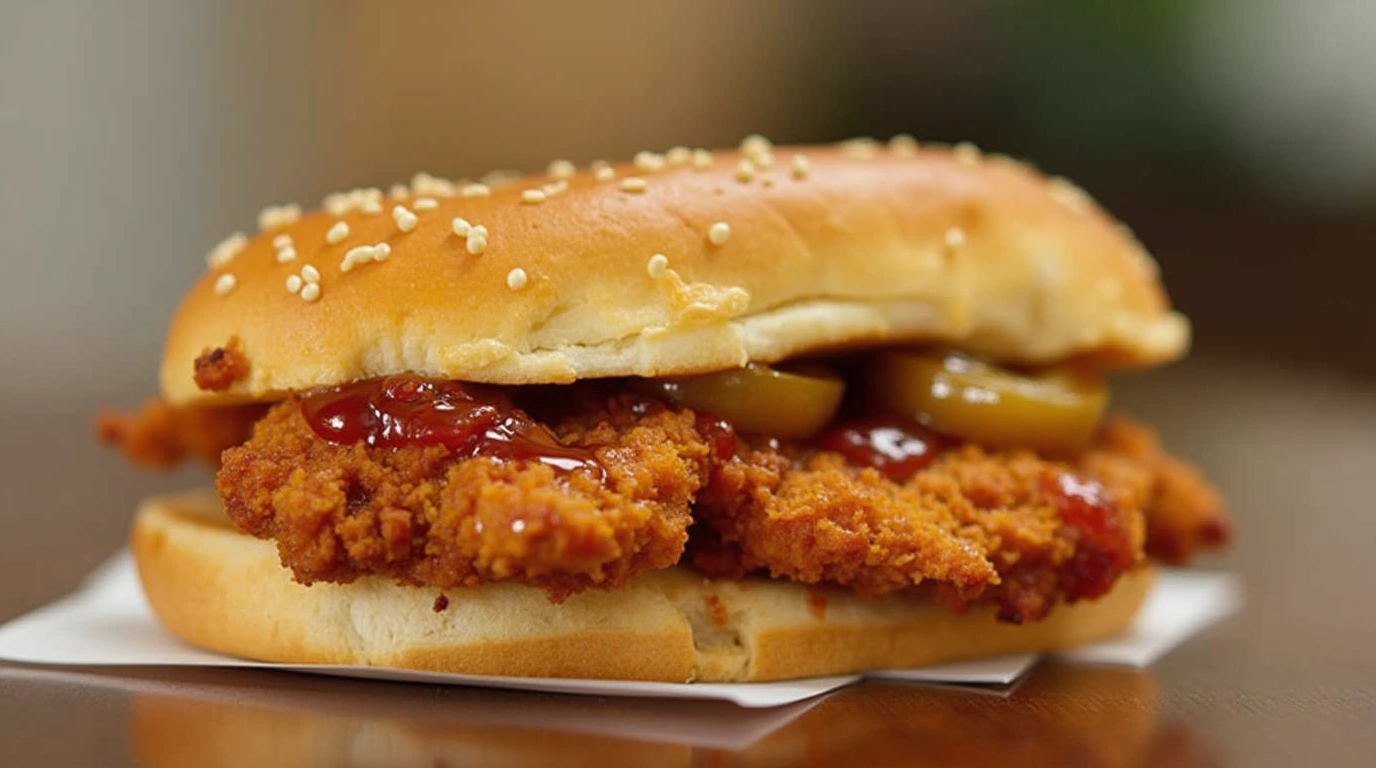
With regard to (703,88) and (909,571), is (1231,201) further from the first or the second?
(909,571)

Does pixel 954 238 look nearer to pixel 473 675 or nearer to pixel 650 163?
pixel 650 163

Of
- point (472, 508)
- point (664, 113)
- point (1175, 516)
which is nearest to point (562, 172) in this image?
point (472, 508)

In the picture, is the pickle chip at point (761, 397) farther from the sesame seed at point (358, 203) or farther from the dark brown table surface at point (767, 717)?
the sesame seed at point (358, 203)

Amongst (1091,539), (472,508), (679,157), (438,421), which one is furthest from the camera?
(679,157)

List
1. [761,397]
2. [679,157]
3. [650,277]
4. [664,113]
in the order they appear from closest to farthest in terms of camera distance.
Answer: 1. [650,277]
2. [761,397]
3. [679,157]
4. [664,113]

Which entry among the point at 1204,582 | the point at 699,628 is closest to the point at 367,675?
the point at 699,628

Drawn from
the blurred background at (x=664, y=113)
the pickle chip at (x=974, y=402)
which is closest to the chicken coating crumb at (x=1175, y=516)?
the pickle chip at (x=974, y=402)
